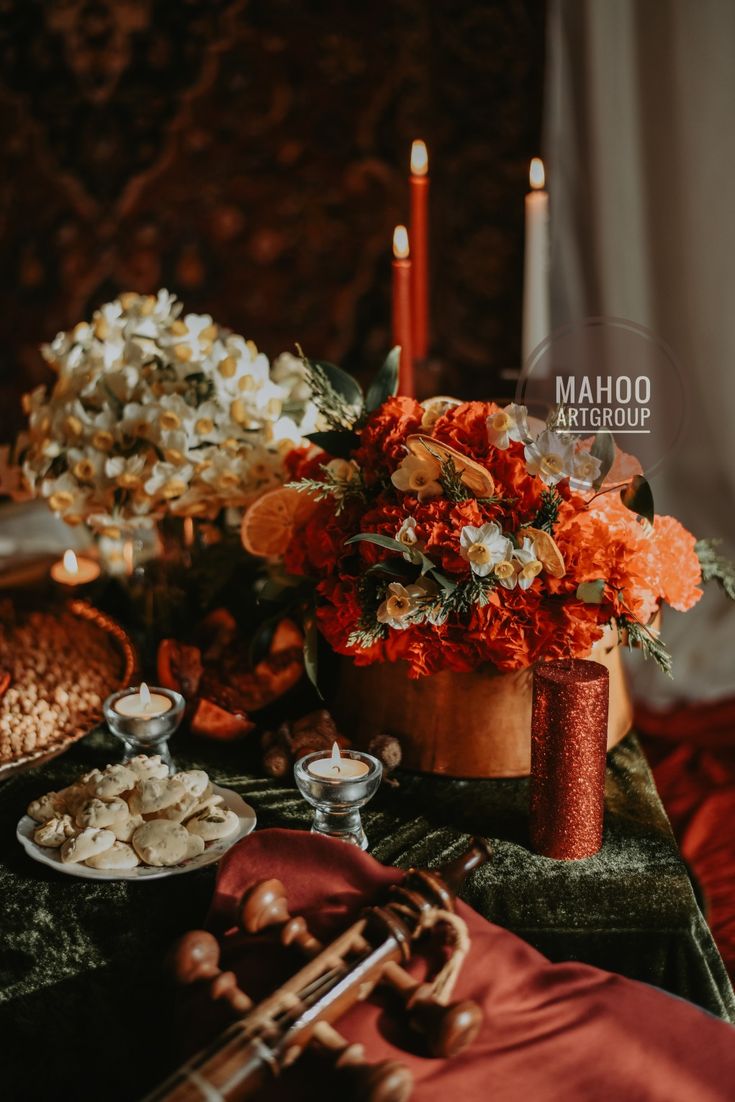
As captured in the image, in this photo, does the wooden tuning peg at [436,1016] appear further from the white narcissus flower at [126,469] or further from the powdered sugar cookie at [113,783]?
the white narcissus flower at [126,469]

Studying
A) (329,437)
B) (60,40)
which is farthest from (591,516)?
(60,40)

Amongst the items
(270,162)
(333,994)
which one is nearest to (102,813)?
(333,994)

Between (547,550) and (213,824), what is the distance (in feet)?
1.32

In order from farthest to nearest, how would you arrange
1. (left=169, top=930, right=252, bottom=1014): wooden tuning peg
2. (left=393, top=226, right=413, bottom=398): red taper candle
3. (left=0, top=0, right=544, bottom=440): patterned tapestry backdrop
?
(left=0, top=0, right=544, bottom=440): patterned tapestry backdrop → (left=393, top=226, right=413, bottom=398): red taper candle → (left=169, top=930, right=252, bottom=1014): wooden tuning peg

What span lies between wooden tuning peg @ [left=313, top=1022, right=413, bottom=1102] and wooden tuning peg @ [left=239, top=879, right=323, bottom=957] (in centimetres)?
9

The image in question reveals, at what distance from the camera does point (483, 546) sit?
3.03 feet

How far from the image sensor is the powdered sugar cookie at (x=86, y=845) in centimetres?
91

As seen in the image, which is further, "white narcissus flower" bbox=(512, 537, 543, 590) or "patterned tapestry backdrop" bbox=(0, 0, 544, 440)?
"patterned tapestry backdrop" bbox=(0, 0, 544, 440)

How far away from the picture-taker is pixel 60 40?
287 cm

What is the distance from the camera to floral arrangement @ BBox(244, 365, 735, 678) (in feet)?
3.10

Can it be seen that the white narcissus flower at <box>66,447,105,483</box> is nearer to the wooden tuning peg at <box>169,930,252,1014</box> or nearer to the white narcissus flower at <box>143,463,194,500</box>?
the white narcissus flower at <box>143,463,194,500</box>

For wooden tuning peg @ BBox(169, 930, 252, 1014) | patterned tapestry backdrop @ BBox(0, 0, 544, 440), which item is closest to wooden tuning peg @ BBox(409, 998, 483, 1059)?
wooden tuning peg @ BBox(169, 930, 252, 1014)

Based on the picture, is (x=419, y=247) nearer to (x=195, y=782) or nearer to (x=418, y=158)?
(x=418, y=158)

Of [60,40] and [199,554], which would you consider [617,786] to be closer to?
[199,554]
